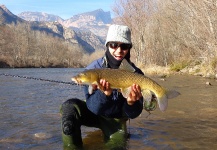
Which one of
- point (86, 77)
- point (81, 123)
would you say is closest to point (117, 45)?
point (86, 77)

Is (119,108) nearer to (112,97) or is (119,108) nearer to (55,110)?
(112,97)

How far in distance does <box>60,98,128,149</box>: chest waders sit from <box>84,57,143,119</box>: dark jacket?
0.28 m

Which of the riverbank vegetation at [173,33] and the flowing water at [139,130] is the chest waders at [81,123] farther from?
the riverbank vegetation at [173,33]

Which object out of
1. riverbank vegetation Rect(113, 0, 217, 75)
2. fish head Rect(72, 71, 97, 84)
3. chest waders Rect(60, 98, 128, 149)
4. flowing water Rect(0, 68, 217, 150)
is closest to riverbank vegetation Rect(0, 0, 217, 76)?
riverbank vegetation Rect(113, 0, 217, 75)

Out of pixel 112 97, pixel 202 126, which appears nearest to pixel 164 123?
pixel 202 126

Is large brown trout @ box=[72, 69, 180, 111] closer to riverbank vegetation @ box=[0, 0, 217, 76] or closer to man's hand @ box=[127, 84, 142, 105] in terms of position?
man's hand @ box=[127, 84, 142, 105]

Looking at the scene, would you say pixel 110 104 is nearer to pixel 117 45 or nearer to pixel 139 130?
pixel 117 45

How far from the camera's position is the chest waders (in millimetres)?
4184

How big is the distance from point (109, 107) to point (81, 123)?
0.65m

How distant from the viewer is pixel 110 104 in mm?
3988

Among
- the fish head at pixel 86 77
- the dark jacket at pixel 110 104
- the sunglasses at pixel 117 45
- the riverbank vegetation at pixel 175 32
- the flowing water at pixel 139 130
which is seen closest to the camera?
the fish head at pixel 86 77

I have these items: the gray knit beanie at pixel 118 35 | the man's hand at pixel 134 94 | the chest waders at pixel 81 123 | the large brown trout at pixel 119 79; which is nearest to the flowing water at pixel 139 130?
the chest waders at pixel 81 123

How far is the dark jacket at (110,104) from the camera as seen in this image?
3818 millimetres

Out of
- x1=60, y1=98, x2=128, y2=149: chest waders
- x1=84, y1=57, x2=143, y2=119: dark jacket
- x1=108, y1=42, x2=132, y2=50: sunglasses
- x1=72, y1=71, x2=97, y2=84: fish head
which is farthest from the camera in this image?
x1=60, y1=98, x2=128, y2=149: chest waders
